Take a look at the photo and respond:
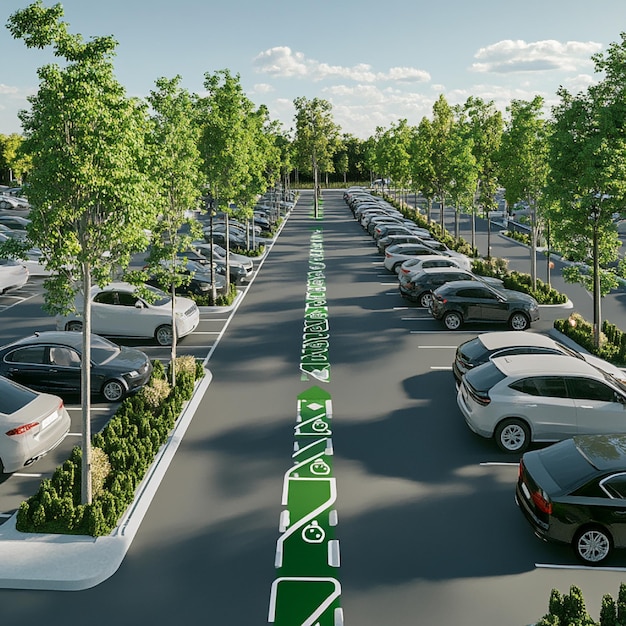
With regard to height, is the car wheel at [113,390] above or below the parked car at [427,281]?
below

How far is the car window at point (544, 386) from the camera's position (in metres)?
12.5

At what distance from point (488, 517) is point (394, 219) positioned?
120ft

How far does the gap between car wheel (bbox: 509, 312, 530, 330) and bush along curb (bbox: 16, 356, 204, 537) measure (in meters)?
11.3

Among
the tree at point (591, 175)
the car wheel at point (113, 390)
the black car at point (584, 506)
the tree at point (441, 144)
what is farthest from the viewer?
the tree at point (441, 144)

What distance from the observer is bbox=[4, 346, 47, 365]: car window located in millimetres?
15141

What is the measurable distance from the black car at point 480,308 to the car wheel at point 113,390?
1053 cm

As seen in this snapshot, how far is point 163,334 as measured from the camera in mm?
20078

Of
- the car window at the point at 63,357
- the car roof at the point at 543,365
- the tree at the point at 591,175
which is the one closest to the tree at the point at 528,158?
the tree at the point at 591,175

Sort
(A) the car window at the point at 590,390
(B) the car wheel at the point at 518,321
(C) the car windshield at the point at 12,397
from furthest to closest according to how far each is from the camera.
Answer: (B) the car wheel at the point at 518,321, (A) the car window at the point at 590,390, (C) the car windshield at the point at 12,397

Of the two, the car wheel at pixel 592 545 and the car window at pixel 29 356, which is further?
the car window at pixel 29 356

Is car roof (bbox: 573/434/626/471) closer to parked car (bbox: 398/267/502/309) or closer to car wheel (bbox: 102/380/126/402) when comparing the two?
car wheel (bbox: 102/380/126/402)

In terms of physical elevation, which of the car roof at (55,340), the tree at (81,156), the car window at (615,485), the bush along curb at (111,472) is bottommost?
the bush along curb at (111,472)

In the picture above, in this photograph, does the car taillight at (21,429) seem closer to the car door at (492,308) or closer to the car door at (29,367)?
the car door at (29,367)

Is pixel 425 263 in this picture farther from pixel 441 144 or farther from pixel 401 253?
pixel 441 144
